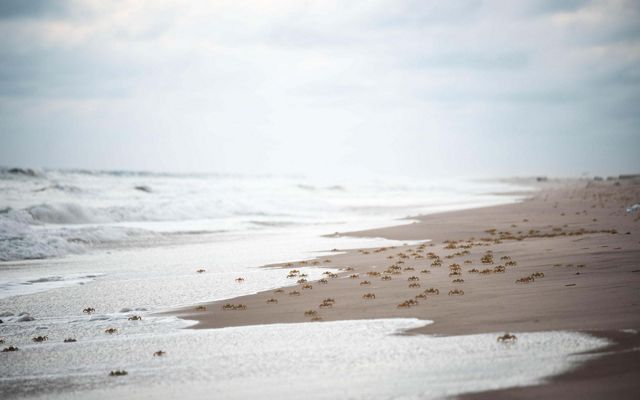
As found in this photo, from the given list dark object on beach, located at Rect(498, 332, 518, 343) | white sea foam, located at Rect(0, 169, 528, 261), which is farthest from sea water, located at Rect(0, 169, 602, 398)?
white sea foam, located at Rect(0, 169, 528, 261)

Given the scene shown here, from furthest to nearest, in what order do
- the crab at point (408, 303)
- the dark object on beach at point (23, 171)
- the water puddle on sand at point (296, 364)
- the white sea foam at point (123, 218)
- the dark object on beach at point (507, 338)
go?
the dark object on beach at point (23, 171), the white sea foam at point (123, 218), the crab at point (408, 303), the dark object on beach at point (507, 338), the water puddle on sand at point (296, 364)

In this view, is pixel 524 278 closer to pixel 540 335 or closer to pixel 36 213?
pixel 540 335

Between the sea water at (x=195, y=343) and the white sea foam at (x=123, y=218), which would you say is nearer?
the sea water at (x=195, y=343)

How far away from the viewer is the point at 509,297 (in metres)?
9.07

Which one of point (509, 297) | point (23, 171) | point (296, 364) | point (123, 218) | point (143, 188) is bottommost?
point (296, 364)

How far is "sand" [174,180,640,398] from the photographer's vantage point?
570 cm

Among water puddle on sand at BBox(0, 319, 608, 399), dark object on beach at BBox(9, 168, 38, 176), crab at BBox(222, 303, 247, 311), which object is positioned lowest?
water puddle on sand at BBox(0, 319, 608, 399)

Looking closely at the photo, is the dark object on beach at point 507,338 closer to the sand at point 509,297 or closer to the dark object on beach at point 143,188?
the sand at point 509,297

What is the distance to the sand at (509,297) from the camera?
5703 mm

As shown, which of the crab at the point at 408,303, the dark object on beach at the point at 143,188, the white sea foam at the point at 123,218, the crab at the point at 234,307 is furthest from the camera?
the dark object on beach at the point at 143,188

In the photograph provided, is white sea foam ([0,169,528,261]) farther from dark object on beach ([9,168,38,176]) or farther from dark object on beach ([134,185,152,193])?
dark object on beach ([9,168,38,176])

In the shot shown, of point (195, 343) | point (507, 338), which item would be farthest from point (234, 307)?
point (507, 338)

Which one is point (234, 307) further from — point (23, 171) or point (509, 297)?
point (23, 171)

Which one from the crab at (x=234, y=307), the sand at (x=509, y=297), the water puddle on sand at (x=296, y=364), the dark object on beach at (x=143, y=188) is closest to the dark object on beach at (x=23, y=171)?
the dark object on beach at (x=143, y=188)
